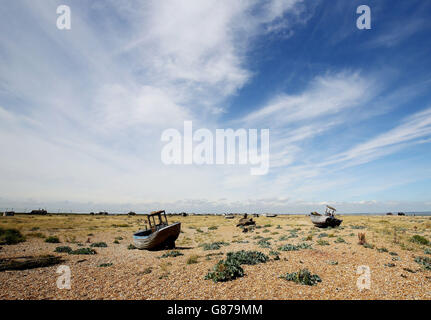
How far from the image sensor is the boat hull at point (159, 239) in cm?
1850

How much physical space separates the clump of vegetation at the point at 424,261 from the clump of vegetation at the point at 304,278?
686 cm

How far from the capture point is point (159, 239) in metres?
18.7

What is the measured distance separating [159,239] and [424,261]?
60.5 feet

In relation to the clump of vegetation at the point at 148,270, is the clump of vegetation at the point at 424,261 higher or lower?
higher

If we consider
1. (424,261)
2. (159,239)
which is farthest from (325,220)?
(159,239)

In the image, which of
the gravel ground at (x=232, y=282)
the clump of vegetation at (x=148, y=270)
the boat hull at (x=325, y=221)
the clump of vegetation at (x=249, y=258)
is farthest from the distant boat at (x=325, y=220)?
the clump of vegetation at (x=148, y=270)

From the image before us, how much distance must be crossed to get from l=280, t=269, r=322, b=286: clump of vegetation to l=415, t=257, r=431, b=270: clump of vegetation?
686 centimetres

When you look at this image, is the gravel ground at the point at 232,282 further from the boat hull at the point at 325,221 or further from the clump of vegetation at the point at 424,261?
the boat hull at the point at 325,221

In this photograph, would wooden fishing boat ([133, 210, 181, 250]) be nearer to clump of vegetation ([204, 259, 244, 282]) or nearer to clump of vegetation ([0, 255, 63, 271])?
clump of vegetation ([0, 255, 63, 271])

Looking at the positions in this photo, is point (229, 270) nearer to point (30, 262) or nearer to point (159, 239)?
point (159, 239)

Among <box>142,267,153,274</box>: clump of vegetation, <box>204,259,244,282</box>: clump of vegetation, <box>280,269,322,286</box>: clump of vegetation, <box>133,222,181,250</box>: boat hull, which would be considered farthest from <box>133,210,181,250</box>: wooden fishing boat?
<box>280,269,322,286</box>: clump of vegetation

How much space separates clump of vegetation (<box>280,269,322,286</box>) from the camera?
972 cm
